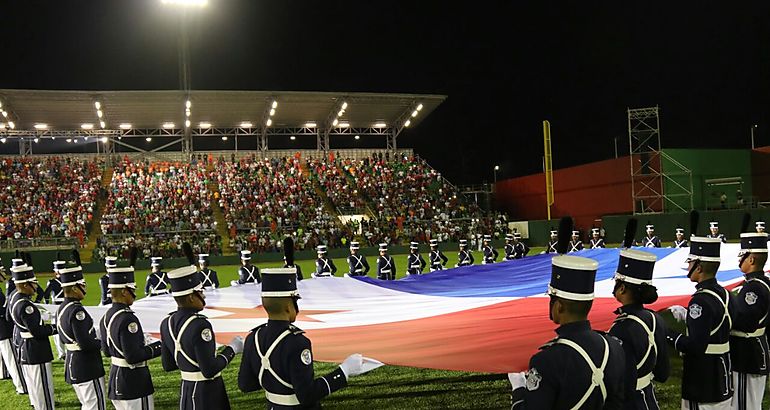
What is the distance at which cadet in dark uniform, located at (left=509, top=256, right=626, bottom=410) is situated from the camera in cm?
254

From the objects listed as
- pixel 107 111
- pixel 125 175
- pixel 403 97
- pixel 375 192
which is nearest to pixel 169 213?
pixel 125 175

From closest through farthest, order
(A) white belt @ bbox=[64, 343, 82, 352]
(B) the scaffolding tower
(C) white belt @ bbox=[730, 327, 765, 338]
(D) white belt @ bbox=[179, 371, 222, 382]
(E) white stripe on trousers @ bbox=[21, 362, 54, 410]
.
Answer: (D) white belt @ bbox=[179, 371, 222, 382] → (C) white belt @ bbox=[730, 327, 765, 338] → (A) white belt @ bbox=[64, 343, 82, 352] → (E) white stripe on trousers @ bbox=[21, 362, 54, 410] → (B) the scaffolding tower

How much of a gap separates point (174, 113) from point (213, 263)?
41.6 ft

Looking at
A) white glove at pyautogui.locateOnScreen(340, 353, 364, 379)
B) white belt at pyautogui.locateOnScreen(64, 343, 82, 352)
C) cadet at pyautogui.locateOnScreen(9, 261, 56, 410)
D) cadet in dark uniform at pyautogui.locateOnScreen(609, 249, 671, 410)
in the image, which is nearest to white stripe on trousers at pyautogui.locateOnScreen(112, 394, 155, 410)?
white belt at pyautogui.locateOnScreen(64, 343, 82, 352)

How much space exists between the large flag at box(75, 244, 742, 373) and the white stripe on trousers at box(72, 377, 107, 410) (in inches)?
32.7

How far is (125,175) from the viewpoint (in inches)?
1361

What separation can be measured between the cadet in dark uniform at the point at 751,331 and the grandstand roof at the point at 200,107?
31.0 m

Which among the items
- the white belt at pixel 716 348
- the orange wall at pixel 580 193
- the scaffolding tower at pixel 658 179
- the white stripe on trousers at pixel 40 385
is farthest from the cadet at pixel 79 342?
the orange wall at pixel 580 193

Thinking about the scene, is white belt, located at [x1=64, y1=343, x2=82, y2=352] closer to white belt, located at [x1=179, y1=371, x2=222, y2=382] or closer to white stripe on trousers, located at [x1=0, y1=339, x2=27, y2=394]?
white belt, located at [x1=179, y1=371, x2=222, y2=382]

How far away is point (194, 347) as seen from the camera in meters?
4.25

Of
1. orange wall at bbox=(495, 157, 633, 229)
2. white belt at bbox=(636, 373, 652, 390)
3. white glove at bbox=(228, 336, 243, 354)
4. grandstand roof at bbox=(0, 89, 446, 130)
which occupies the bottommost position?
white belt at bbox=(636, 373, 652, 390)

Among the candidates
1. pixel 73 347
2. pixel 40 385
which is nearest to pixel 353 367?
pixel 73 347

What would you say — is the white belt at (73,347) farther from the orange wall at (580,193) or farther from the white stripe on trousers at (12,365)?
the orange wall at (580,193)

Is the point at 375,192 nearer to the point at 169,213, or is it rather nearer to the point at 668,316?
the point at 169,213
